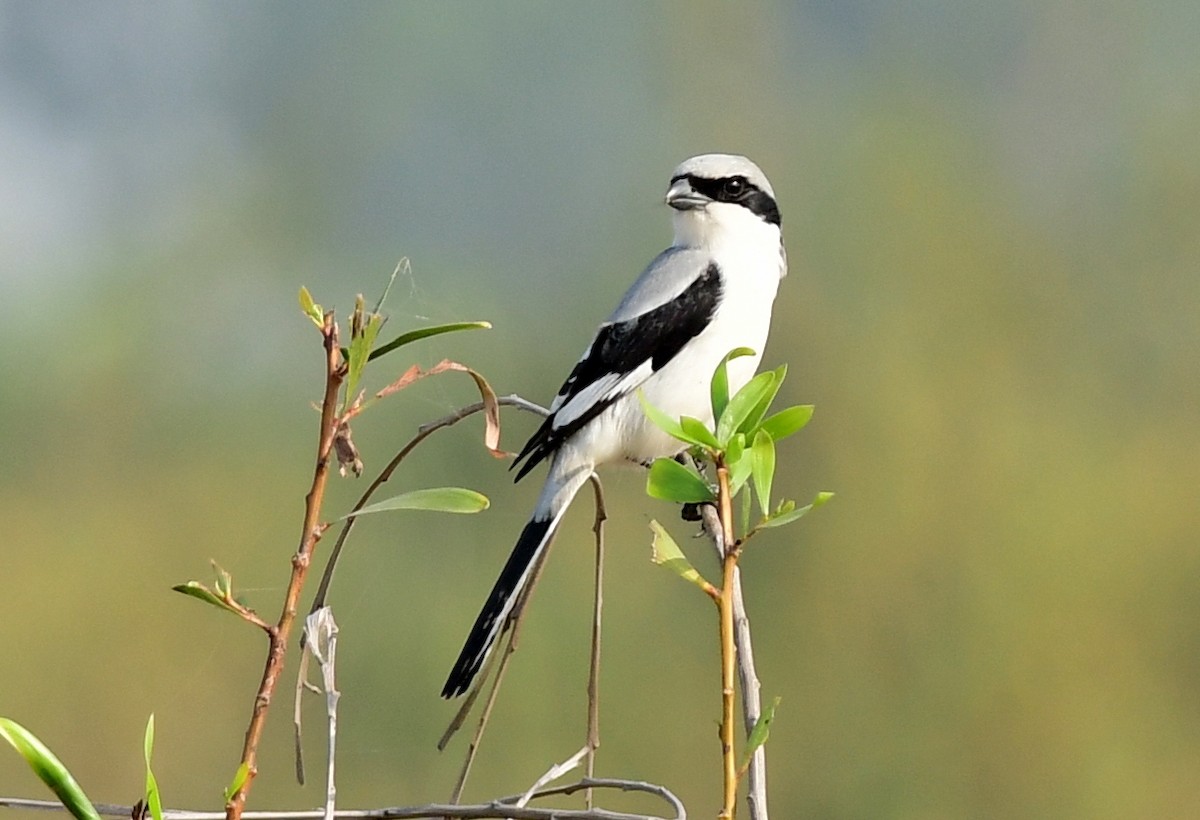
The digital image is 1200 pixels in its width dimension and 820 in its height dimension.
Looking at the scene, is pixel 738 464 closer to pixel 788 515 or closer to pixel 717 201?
pixel 788 515

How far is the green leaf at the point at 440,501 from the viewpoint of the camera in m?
0.54

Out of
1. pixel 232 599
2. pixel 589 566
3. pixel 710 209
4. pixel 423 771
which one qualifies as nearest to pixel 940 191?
pixel 589 566

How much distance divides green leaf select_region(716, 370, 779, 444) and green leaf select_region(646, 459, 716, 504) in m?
0.03

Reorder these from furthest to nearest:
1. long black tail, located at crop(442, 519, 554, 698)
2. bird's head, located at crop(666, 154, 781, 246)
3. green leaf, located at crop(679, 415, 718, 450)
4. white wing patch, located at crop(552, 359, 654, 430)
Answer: bird's head, located at crop(666, 154, 781, 246) < white wing patch, located at crop(552, 359, 654, 430) < long black tail, located at crop(442, 519, 554, 698) < green leaf, located at crop(679, 415, 718, 450)

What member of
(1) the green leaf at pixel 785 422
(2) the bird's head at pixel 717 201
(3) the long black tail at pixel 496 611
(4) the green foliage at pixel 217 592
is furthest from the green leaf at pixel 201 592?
(2) the bird's head at pixel 717 201

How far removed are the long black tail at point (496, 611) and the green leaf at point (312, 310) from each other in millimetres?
778

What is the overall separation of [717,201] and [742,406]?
1.48m

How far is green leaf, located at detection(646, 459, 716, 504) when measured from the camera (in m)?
0.52

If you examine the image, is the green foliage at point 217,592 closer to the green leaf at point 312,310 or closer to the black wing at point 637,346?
the green leaf at point 312,310

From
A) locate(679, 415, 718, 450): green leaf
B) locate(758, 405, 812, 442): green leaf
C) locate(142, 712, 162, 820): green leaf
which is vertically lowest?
locate(142, 712, 162, 820): green leaf

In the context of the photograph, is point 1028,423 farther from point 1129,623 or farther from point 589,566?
point 589,566

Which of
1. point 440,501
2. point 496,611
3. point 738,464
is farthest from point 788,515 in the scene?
point 496,611

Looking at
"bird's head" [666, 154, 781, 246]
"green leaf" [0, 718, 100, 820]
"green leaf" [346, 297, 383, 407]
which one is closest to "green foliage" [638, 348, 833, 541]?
"green leaf" [346, 297, 383, 407]

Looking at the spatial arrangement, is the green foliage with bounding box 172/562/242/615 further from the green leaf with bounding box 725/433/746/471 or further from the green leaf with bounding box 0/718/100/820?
the green leaf with bounding box 725/433/746/471
